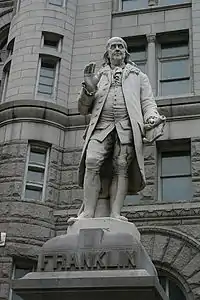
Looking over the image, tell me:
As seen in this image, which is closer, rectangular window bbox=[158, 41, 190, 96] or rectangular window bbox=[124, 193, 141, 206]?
rectangular window bbox=[124, 193, 141, 206]

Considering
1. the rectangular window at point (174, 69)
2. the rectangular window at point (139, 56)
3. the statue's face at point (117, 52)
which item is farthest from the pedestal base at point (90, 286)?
the rectangular window at point (139, 56)

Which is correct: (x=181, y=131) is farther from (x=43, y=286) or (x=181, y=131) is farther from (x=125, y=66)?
(x=43, y=286)

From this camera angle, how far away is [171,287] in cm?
1470

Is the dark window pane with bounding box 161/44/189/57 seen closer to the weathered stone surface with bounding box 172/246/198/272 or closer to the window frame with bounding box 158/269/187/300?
the weathered stone surface with bounding box 172/246/198/272

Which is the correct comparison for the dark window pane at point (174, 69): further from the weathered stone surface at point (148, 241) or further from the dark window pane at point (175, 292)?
the dark window pane at point (175, 292)

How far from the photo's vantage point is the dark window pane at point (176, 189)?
1584cm

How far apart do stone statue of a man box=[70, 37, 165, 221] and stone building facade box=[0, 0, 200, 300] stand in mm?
7223

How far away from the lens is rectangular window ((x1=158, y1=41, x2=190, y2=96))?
17984mm

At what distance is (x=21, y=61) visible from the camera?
61.1 feet

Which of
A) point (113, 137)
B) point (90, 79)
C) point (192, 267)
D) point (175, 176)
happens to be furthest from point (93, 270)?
point (175, 176)

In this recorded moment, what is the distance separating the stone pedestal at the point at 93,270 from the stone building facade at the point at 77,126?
7857mm

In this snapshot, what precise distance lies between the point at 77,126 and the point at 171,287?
6.04 m

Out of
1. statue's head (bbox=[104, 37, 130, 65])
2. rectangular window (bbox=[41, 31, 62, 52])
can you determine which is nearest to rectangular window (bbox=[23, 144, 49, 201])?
rectangular window (bbox=[41, 31, 62, 52])

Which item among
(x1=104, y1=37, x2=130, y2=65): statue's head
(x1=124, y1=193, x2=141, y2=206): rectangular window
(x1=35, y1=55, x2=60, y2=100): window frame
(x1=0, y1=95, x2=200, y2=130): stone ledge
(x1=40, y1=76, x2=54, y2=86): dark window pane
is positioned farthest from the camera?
(x1=40, y1=76, x2=54, y2=86): dark window pane
